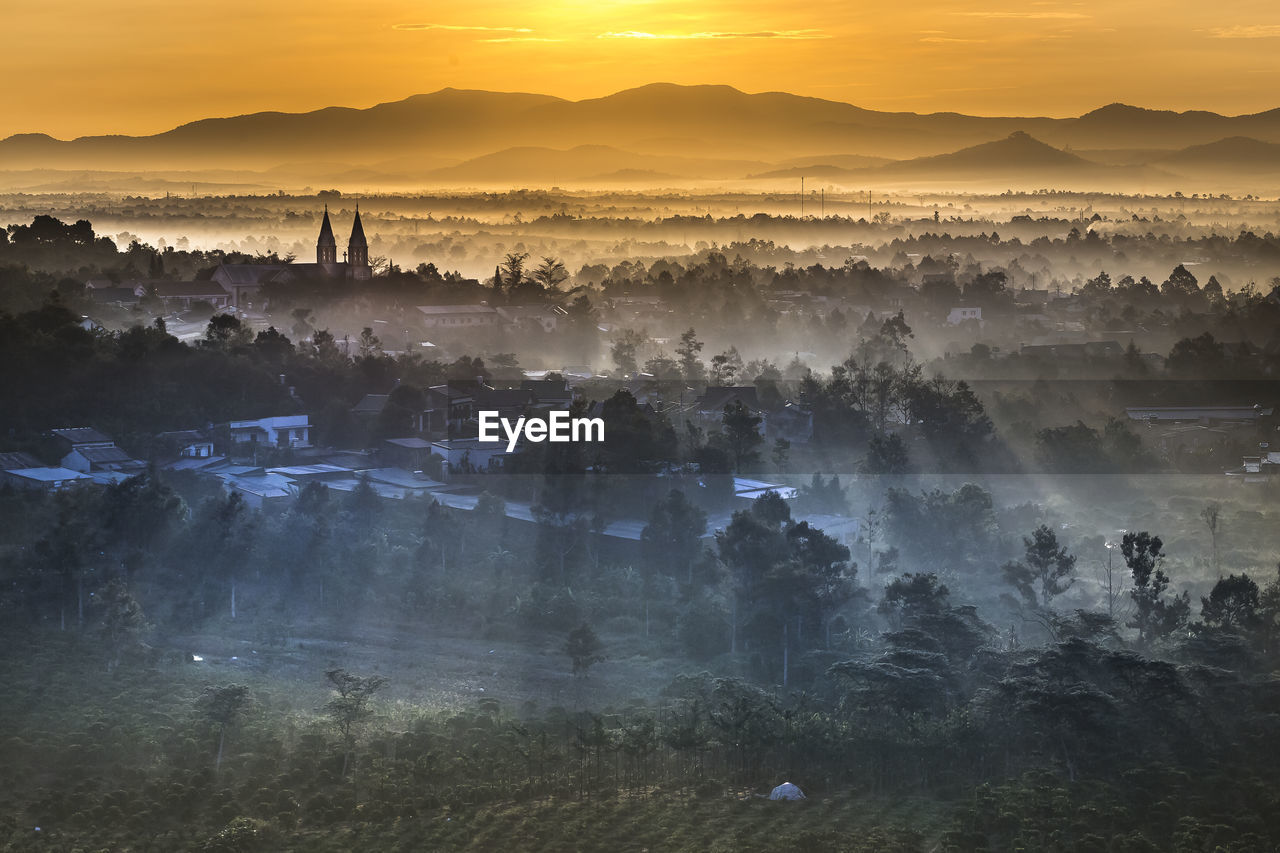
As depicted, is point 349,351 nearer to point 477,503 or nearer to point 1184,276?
point 477,503

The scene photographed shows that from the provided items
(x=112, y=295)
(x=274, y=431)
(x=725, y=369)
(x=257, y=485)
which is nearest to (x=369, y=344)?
(x=725, y=369)

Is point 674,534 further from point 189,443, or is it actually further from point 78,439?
point 78,439

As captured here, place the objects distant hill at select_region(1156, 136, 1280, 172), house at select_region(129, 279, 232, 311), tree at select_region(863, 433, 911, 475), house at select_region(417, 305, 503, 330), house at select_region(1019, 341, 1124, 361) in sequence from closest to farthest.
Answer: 1. tree at select_region(863, 433, 911, 475)
2. house at select_region(1019, 341, 1124, 361)
3. house at select_region(129, 279, 232, 311)
4. house at select_region(417, 305, 503, 330)
5. distant hill at select_region(1156, 136, 1280, 172)

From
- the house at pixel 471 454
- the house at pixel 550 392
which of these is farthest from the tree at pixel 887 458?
the house at pixel 471 454

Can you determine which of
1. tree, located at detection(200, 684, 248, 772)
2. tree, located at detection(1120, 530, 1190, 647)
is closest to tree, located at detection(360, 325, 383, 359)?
tree, located at detection(200, 684, 248, 772)

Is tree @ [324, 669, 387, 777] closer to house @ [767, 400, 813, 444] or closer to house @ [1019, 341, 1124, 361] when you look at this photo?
house @ [767, 400, 813, 444]

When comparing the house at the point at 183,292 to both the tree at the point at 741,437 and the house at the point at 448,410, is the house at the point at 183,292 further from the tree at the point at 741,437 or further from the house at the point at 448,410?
the tree at the point at 741,437

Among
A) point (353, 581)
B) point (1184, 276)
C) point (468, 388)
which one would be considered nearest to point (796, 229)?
point (1184, 276)
